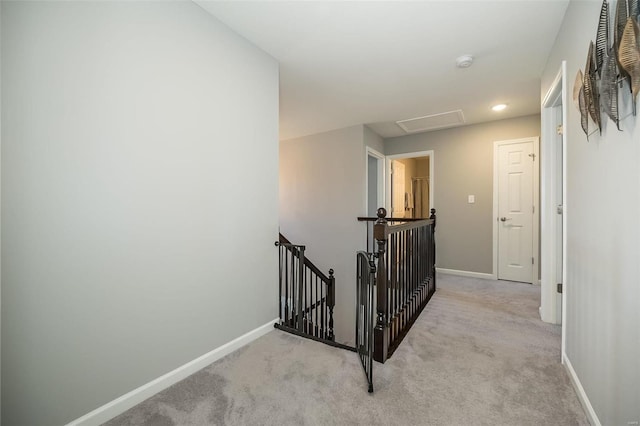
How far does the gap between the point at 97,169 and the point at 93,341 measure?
0.85m

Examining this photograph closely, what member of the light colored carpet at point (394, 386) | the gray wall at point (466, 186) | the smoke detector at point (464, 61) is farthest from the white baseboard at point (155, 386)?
the gray wall at point (466, 186)

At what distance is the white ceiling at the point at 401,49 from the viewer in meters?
1.73

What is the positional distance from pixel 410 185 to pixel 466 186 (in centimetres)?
236

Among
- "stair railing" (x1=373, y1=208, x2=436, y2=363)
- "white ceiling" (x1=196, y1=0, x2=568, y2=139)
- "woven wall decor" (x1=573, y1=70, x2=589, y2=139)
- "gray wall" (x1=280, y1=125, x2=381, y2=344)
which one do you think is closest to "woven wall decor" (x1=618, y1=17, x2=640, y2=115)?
"woven wall decor" (x1=573, y1=70, x2=589, y2=139)

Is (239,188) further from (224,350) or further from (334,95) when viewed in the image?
(334,95)

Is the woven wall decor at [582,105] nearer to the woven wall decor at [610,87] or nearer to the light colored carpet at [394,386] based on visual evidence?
the woven wall decor at [610,87]

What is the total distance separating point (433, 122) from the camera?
393 cm

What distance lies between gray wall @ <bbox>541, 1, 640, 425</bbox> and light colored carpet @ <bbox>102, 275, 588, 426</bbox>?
26 centimetres

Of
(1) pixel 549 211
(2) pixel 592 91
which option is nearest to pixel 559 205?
(1) pixel 549 211

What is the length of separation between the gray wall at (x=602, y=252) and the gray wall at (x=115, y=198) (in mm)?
2038

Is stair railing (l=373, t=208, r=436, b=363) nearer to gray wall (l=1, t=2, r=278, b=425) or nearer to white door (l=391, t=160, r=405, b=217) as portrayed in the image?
gray wall (l=1, t=2, r=278, b=425)

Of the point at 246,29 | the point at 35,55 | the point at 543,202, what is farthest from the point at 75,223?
the point at 543,202

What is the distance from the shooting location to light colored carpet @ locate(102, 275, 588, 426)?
4.28 ft

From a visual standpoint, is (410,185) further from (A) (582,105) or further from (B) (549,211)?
(A) (582,105)
